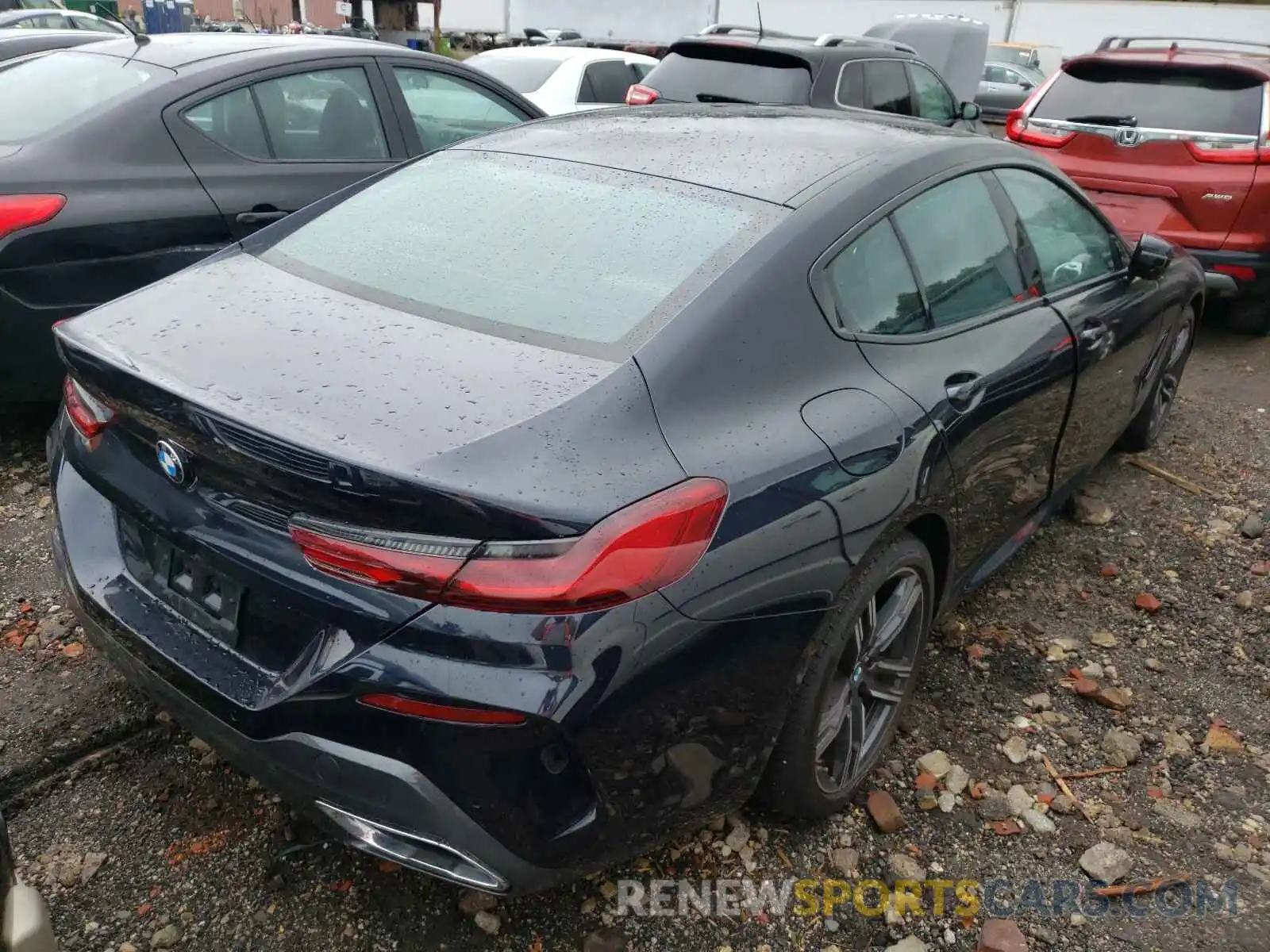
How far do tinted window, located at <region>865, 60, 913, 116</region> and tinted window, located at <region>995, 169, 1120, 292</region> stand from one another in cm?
430

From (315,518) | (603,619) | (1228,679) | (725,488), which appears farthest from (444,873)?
(1228,679)

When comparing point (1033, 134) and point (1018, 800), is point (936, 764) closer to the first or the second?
point (1018, 800)

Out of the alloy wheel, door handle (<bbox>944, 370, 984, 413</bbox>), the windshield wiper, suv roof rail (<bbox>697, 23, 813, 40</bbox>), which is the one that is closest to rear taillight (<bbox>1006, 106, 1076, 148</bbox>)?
the windshield wiper

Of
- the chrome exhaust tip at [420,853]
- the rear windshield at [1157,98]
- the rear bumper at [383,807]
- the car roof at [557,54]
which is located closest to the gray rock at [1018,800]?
the rear bumper at [383,807]

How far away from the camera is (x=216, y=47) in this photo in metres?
4.26

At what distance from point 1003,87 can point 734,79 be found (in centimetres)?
1316

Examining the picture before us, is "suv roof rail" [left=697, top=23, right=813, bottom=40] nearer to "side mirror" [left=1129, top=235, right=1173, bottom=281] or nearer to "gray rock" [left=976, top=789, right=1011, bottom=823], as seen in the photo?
"side mirror" [left=1129, top=235, right=1173, bottom=281]

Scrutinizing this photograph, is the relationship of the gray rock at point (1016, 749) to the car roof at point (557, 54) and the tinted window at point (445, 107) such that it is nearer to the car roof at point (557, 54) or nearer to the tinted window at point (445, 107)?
the tinted window at point (445, 107)

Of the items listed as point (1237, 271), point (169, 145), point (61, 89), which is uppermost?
point (61, 89)

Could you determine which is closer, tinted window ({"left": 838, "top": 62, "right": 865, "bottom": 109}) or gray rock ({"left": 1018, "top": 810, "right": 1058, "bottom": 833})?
gray rock ({"left": 1018, "top": 810, "right": 1058, "bottom": 833})

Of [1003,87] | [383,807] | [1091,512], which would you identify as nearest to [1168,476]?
[1091,512]

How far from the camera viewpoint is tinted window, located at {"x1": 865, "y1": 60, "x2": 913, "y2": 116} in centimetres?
737

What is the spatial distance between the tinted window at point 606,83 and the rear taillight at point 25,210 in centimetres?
546

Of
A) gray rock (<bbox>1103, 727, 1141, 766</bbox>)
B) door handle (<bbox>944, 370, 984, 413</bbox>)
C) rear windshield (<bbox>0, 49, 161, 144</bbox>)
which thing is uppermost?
rear windshield (<bbox>0, 49, 161, 144</bbox>)
